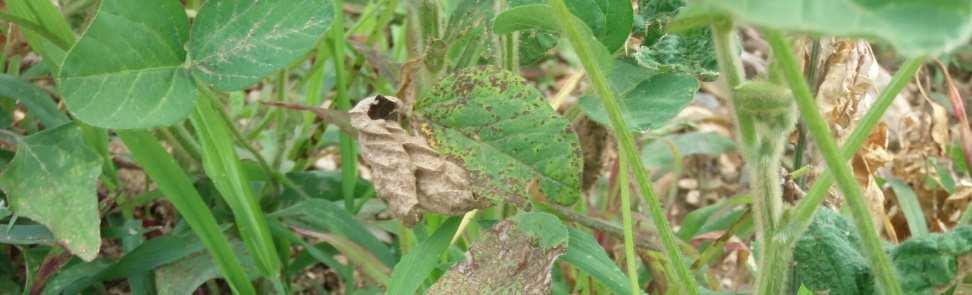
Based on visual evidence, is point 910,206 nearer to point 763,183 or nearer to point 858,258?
point 858,258

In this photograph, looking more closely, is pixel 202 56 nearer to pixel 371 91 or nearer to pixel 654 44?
pixel 654 44

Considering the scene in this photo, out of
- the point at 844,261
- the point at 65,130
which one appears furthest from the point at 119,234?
the point at 844,261

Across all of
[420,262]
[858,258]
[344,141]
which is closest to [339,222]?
[344,141]

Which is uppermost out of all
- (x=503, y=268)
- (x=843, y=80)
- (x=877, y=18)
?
(x=877, y=18)

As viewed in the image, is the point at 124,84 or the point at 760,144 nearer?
the point at 760,144

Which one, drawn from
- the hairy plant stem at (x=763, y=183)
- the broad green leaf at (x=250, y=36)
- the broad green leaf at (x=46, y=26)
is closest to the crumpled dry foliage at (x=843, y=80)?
the hairy plant stem at (x=763, y=183)

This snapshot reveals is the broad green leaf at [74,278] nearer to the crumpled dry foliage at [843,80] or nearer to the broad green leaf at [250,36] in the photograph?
the broad green leaf at [250,36]

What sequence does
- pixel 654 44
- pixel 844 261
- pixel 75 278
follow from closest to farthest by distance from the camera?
1. pixel 844 261
2. pixel 654 44
3. pixel 75 278

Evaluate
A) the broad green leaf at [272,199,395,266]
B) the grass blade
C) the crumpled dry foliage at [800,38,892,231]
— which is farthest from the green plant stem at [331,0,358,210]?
the crumpled dry foliage at [800,38,892,231]

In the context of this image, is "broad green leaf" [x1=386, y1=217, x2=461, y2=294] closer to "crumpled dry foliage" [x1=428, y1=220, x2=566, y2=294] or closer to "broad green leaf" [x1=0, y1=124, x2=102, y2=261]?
"crumpled dry foliage" [x1=428, y1=220, x2=566, y2=294]
